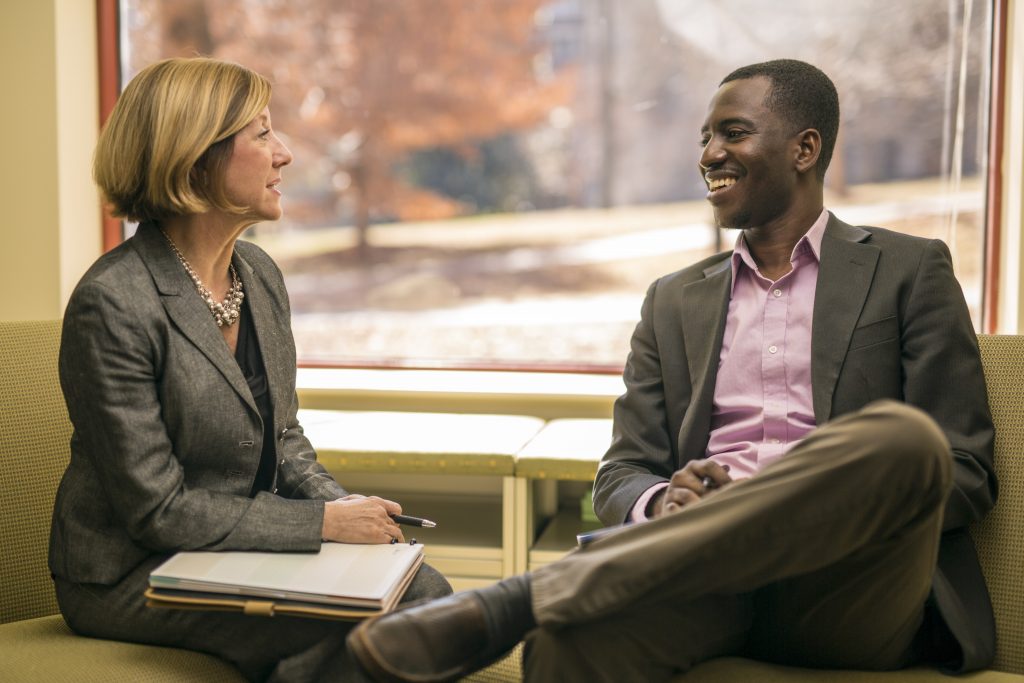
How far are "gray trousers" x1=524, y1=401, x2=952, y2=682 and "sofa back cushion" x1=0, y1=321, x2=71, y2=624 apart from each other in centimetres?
97


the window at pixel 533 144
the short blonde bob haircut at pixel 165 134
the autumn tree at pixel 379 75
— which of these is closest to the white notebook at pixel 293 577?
the short blonde bob haircut at pixel 165 134

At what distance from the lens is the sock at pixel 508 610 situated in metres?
1.40

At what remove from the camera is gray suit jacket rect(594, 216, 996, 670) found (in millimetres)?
1610

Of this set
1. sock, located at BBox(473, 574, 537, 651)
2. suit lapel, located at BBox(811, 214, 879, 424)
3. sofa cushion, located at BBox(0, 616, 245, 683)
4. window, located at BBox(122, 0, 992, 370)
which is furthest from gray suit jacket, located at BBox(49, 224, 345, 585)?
window, located at BBox(122, 0, 992, 370)

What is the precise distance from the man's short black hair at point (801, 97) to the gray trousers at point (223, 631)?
1218 millimetres

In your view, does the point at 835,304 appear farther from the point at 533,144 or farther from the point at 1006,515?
the point at 533,144

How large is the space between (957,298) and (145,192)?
1.38m

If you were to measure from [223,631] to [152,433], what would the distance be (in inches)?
12.8

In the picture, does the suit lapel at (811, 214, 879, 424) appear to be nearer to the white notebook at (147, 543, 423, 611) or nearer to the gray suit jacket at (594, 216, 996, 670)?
the gray suit jacket at (594, 216, 996, 670)

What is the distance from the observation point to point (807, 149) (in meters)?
1.89

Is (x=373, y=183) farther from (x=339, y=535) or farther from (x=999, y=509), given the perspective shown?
(x=999, y=509)

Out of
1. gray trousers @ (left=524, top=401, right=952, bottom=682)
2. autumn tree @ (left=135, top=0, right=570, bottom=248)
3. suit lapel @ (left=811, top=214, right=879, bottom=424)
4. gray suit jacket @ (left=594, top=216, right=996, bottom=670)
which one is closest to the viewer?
gray trousers @ (left=524, top=401, right=952, bottom=682)

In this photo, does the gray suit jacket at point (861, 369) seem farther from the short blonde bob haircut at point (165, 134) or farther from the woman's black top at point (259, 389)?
the short blonde bob haircut at point (165, 134)

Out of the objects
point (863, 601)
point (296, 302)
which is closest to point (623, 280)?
point (296, 302)
